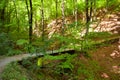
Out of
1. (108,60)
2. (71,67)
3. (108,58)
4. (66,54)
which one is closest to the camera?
(66,54)

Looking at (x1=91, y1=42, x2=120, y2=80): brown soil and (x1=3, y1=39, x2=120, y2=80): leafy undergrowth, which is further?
(x1=91, y1=42, x2=120, y2=80): brown soil

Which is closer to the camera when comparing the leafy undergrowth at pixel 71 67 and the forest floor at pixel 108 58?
the leafy undergrowth at pixel 71 67

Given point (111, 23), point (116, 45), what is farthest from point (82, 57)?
point (111, 23)

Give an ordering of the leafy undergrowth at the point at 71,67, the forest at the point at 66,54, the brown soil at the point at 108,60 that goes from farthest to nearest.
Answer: the brown soil at the point at 108,60
the leafy undergrowth at the point at 71,67
the forest at the point at 66,54

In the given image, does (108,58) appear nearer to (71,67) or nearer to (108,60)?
(108,60)

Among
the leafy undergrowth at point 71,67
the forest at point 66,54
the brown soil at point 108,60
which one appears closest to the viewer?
the forest at point 66,54

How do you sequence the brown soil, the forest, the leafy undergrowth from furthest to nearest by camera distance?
the brown soil < the leafy undergrowth < the forest

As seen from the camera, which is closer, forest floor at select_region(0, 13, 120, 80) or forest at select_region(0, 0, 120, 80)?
forest at select_region(0, 0, 120, 80)

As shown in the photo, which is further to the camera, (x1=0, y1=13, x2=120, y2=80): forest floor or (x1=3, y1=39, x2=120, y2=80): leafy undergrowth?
(x1=0, y1=13, x2=120, y2=80): forest floor

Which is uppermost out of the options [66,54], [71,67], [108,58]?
[66,54]

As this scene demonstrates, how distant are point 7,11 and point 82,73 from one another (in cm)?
1647

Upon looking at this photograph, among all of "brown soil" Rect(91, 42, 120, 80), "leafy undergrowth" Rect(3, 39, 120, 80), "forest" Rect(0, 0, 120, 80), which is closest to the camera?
"forest" Rect(0, 0, 120, 80)

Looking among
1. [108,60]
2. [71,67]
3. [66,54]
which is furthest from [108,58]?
[66,54]

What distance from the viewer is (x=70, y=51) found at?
747 inches
